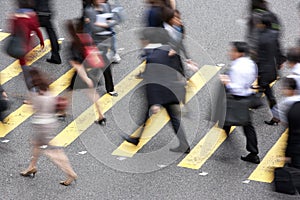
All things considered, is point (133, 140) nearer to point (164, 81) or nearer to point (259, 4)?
point (164, 81)

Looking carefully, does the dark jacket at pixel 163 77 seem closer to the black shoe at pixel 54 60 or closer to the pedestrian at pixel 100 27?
the pedestrian at pixel 100 27

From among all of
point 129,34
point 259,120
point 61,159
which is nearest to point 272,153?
point 259,120

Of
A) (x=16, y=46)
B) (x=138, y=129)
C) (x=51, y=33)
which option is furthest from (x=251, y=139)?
(x=51, y=33)

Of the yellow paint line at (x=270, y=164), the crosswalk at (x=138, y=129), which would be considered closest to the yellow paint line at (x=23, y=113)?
the crosswalk at (x=138, y=129)

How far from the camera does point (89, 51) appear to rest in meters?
14.7

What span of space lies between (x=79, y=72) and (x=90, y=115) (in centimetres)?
97

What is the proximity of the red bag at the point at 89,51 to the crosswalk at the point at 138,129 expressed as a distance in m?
0.85

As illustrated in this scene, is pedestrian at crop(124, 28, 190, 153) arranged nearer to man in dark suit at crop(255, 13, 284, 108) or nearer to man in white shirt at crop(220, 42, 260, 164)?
man in white shirt at crop(220, 42, 260, 164)

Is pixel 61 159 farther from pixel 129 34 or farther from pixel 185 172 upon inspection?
pixel 129 34

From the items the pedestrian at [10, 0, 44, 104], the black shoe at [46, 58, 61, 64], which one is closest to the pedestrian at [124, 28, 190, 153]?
the pedestrian at [10, 0, 44, 104]

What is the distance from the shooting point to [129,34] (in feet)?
57.7

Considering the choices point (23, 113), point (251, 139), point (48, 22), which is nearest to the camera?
point (251, 139)

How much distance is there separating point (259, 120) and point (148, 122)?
1956mm

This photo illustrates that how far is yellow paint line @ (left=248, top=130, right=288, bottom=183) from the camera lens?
534 inches
